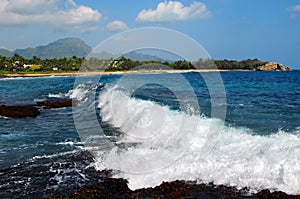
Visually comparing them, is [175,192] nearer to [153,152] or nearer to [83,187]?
[83,187]

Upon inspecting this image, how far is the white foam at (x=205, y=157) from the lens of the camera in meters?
8.64

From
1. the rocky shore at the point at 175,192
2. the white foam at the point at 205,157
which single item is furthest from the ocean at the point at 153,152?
the rocky shore at the point at 175,192

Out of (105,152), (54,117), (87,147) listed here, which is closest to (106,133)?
(87,147)

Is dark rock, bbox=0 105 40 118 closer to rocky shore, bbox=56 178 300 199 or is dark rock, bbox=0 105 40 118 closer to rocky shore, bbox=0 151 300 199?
rocky shore, bbox=0 151 300 199

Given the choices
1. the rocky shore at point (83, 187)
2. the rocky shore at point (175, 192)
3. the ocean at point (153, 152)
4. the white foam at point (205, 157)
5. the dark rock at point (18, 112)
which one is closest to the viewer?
the rocky shore at point (175, 192)

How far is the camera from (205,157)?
10.3 metres

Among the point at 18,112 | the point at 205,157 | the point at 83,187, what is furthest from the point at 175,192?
the point at 18,112

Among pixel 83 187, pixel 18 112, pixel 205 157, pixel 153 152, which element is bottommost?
pixel 18 112

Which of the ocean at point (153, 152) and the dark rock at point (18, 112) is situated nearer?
the ocean at point (153, 152)

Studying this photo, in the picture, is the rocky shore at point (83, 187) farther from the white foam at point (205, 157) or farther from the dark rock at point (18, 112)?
the dark rock at point (18, 112)

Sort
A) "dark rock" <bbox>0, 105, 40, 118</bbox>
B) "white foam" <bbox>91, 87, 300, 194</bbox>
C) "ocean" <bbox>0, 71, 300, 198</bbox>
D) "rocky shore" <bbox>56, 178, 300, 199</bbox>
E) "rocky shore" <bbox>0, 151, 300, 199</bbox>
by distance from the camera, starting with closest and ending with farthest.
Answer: "rocky shore" <bbox>56, 178, 300, 199</bbox> → "rocky shore" <bbox>0, 151, 300, 199</bbox> → "white foam" <bbox>91, 87, 300, 194</bbox> → "ocean" <bbox>0, 71, 300, 198</bbox> → "dark rock" <bbox>0, 105, 40, 118</bbox>

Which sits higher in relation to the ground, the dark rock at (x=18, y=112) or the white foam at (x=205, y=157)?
the white foam at (x=205, y=157)

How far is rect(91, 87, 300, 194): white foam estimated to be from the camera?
8.64 meters

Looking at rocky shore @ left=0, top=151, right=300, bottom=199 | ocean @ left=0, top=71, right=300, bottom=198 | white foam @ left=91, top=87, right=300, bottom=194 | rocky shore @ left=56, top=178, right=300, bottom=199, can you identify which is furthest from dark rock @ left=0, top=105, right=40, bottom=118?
rocky shore @ left=56, top=178, right=300, bottom=199
